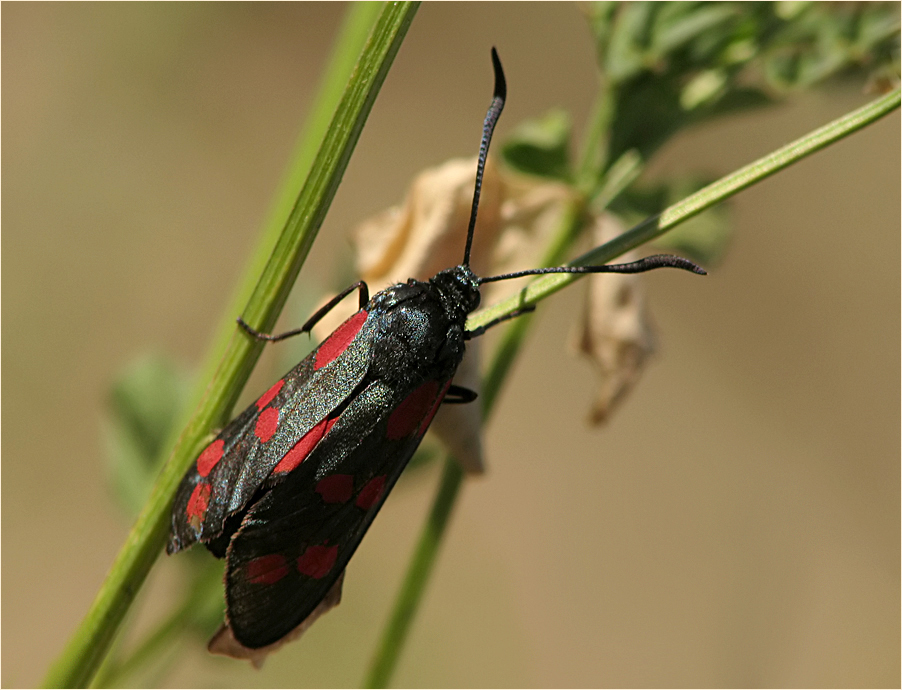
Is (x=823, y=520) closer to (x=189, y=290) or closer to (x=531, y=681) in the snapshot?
(x=531, y=681)

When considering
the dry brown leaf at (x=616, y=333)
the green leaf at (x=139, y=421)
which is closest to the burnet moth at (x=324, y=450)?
the dry brown leaf at (x=616, y=333)

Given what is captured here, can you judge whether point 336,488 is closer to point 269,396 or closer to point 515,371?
point 269,396

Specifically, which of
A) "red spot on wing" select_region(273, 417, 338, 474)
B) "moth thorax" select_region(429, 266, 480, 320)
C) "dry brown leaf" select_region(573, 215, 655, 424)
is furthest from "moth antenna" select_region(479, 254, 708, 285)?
"red spot on wing" select_region(273, 417, 338, 474)

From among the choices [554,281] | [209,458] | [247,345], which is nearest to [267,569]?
[209,458]

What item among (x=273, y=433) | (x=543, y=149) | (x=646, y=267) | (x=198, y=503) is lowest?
(x=198, y=503)

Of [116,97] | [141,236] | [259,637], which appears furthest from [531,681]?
[116,97]

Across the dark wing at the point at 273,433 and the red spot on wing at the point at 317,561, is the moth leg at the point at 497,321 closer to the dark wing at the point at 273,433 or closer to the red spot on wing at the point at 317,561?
the dark wing at the point at 273,433
